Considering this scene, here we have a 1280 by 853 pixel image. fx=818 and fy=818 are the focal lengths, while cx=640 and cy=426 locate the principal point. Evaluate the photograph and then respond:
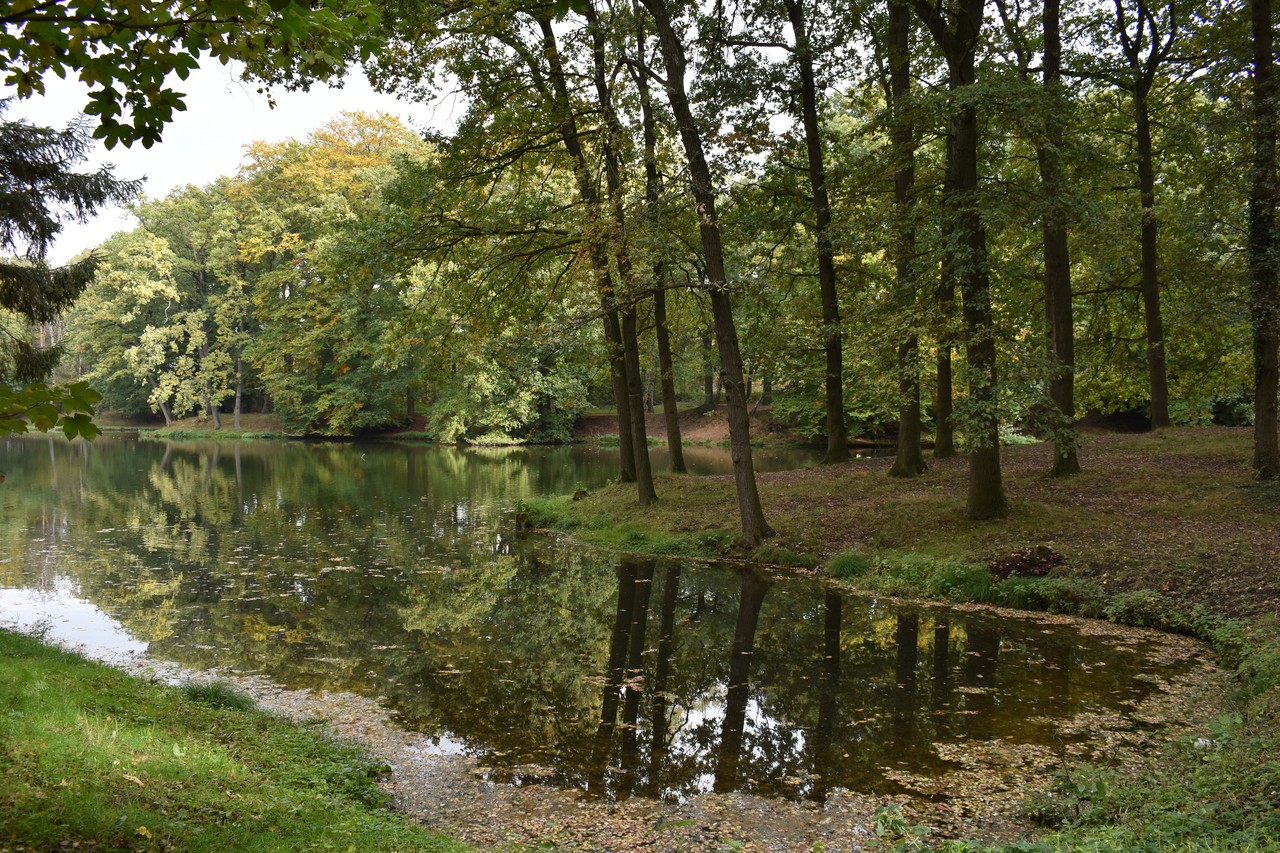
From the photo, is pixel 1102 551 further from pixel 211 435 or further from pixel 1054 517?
pixel 211 435

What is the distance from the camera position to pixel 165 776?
16.0 feet

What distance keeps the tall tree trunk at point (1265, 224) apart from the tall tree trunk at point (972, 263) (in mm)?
3859

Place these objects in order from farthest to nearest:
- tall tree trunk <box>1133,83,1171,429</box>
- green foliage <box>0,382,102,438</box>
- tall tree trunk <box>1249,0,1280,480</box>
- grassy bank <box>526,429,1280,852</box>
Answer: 1. tall tree trunk <box>1133,83,1171,429</box>
2. tall tree trunk <box>1249,0,1280,480</box>
3. grassy bank <box>526,429,1280,852</box>
4. green foliage <box>0,382,102,438</box>

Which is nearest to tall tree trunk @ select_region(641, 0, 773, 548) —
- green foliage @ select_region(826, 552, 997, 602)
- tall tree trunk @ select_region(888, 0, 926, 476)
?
green foliage @ select_region(826, 552, 997, 602)

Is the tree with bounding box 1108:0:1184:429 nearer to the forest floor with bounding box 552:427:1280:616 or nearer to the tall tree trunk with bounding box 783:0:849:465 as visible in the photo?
the forest floor with bounding box 552:427:1280:616

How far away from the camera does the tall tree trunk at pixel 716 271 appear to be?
12.7m

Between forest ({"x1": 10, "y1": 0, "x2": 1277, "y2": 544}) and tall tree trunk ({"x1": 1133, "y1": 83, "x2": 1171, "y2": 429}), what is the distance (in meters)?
0.07

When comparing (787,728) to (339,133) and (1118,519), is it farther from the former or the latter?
(339,133)

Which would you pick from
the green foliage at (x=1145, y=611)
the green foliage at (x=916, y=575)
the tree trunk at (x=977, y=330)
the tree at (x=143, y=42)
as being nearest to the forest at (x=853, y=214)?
the tree trunk at (x=977, y=330)

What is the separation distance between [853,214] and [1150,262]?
794cm

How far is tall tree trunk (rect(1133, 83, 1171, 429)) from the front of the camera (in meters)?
17.4

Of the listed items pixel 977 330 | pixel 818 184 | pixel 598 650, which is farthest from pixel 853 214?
pixel 598 650

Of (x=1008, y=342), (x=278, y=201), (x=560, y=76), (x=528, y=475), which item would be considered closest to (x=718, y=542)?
(x=1008, y=342)

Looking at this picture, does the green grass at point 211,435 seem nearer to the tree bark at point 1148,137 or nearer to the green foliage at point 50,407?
the tree bark at point 1148,137
